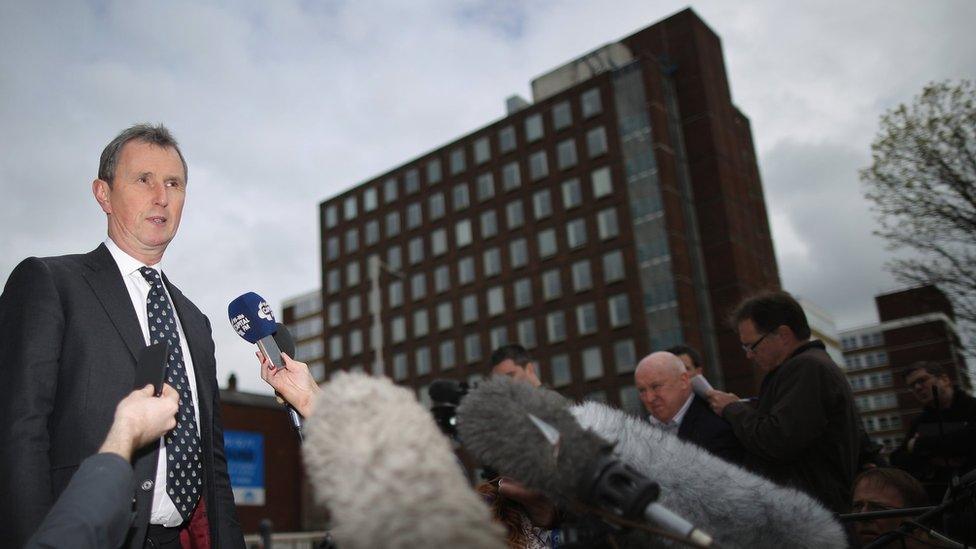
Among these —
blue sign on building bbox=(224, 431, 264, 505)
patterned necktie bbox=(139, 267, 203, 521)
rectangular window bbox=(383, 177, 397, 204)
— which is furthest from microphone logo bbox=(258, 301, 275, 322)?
rectangular window bbox=(383, 177, 397, 204)

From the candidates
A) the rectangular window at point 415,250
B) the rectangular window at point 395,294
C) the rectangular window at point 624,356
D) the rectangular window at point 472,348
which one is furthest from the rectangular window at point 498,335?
the rectangular window at point 395,294

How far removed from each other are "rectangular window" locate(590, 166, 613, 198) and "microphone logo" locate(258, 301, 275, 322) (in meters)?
46.7

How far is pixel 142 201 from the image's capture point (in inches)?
98.0

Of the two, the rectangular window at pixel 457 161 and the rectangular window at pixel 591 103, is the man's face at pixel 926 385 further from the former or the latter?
the rectangular window at pixel 457 161

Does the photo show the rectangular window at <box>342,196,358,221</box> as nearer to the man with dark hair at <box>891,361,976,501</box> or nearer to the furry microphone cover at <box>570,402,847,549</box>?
the man with dark hair at <box>891,361,976,501</box>

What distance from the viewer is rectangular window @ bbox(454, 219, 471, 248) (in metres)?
55.5

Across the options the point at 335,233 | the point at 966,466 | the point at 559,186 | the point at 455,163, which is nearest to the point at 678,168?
the point at 559,186

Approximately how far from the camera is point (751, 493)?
1.29 meters

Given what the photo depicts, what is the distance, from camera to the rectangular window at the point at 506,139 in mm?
53656

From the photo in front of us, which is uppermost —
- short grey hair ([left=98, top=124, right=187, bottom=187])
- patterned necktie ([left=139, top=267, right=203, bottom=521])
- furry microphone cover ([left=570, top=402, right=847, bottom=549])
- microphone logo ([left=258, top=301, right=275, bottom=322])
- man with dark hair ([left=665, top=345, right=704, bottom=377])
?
short grey hair ([left=98, top=124, right=187, bottom=187])

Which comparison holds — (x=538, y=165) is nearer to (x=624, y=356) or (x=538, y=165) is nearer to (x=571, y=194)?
(x=571, y=194)

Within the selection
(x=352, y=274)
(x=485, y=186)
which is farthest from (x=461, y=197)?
(x=352, y=274)

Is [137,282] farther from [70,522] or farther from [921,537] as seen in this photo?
[921,537]

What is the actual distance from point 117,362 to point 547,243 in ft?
162
